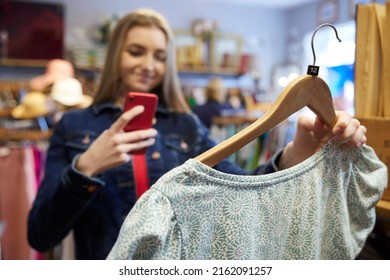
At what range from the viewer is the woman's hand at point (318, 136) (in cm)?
61

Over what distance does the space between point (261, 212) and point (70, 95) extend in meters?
1.26

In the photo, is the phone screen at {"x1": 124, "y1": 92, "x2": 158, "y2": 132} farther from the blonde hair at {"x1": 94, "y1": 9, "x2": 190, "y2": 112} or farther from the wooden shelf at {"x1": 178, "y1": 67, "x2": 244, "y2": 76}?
the wooden shelf at {"x1": 178, "y1": 67, "x2": 244, "y2": 76}

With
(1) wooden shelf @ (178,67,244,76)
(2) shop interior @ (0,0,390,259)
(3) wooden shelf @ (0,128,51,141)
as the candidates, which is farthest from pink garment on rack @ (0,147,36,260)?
(1) wooden shelf @ (178,67,244,76)

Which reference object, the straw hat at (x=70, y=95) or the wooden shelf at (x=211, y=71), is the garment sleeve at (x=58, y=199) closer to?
the straw hat at (x=70, y=95)

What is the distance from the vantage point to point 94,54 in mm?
4012

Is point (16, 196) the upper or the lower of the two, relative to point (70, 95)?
lower

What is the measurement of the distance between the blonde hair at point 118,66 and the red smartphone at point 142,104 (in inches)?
8.9

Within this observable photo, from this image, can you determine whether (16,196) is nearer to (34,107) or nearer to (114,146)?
(34,107)

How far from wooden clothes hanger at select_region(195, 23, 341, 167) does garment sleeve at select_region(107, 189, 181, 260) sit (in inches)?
3.2

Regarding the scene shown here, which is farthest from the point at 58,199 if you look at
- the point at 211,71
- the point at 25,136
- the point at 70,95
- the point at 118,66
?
the point at 211,71

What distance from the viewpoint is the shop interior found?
1.99 meters

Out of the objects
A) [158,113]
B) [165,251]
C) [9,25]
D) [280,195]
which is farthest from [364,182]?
[9,25]

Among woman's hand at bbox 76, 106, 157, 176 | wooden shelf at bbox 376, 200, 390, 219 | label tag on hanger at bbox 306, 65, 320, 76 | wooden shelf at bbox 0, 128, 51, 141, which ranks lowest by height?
wooden shelf at bbox 0, 128, 51, 141

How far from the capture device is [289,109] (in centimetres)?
58
